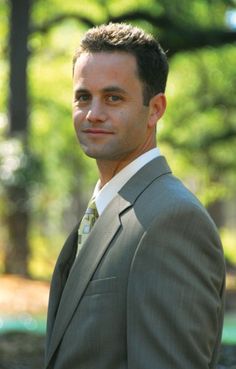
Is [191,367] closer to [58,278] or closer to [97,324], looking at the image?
[97,324]

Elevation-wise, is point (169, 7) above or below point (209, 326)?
above

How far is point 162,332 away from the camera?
212cm

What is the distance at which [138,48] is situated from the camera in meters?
2.42

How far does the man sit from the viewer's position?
2.13 m

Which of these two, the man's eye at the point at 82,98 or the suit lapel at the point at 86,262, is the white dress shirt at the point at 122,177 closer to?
the suit lapel at the point at 86,262

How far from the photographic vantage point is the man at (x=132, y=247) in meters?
2.13

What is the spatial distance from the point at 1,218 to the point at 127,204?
15.5 m

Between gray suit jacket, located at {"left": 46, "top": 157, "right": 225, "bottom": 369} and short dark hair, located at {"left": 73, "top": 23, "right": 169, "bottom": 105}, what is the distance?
26 cm

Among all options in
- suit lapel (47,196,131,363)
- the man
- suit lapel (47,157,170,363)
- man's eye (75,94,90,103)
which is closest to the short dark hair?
the man

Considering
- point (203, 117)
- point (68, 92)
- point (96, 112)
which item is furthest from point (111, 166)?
point (68, 92)

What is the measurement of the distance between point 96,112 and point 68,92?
2412 cm

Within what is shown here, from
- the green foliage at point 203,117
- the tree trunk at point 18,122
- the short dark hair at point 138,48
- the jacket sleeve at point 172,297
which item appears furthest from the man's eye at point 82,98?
the green foliage at point 203,117

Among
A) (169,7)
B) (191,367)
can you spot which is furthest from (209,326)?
(169,7)

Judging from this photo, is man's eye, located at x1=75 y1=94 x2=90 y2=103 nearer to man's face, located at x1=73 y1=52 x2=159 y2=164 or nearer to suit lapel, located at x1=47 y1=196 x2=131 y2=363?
man's face, located at x1=73 y1=52 x2=159 y2=164
